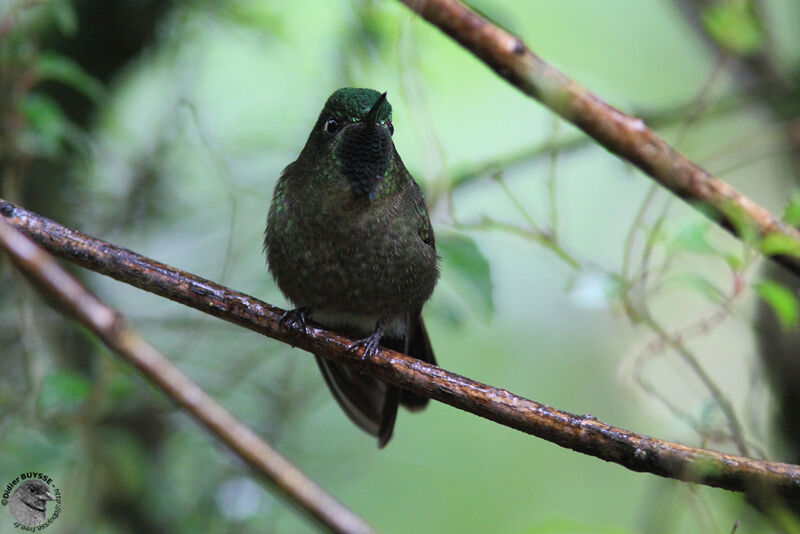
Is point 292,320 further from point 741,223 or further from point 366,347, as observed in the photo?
point 741,223

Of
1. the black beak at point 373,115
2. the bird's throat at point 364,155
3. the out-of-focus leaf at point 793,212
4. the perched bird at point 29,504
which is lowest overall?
the perched bird at point 29,504

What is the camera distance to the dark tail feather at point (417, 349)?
250 cm

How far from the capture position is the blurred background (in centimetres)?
248

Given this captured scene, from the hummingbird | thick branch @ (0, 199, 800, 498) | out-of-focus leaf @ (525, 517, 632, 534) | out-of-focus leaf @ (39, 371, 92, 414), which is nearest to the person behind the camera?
out-of-focus leaf @ (525, 517, 632, 534)

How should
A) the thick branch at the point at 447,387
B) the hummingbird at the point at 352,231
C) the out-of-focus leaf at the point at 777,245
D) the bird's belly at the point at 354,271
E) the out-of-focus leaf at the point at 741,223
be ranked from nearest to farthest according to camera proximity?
the thick branch at the point at 447,387, the out-of-focus leaf at the point at 777,245, the out-of-focus leaf at the point at 741,223, the hummingbird at the point at 352,231, the bird's belly at the point at 354,271

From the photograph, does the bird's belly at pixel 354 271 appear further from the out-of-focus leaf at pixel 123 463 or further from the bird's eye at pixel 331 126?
the out-of-focus leaf at pixel 123 463

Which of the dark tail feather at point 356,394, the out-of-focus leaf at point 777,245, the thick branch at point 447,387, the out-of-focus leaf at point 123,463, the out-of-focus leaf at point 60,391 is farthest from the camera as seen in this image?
the out-of-focus leaf at point 123,463

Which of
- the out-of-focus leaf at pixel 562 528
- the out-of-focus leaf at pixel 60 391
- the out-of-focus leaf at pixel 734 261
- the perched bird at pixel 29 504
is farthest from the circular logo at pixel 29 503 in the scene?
the out-of-focus leaf at pixel 734 261

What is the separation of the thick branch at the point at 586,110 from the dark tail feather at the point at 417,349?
0.81 metres

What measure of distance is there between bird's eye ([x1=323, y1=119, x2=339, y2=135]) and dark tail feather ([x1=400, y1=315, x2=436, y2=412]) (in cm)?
69

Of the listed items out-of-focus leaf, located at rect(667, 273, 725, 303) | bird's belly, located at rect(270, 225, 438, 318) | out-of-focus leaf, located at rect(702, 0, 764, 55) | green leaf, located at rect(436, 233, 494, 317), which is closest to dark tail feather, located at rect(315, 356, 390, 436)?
bird's belly, located at rect(270, 225, 438, 318)

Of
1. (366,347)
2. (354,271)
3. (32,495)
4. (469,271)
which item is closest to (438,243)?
(469,271)

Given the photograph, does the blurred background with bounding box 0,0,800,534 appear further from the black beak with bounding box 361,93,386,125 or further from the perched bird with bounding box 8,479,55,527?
the black beak with bounding box 361,93,386,125

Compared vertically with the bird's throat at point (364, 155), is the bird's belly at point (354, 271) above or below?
below
